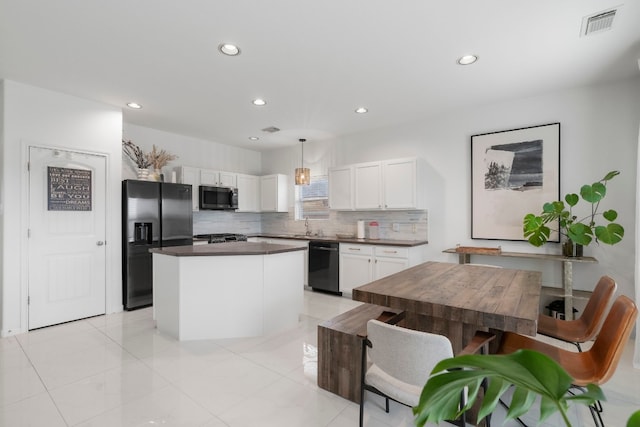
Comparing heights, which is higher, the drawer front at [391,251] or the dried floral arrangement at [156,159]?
the dried floral arrangement at [156,159]

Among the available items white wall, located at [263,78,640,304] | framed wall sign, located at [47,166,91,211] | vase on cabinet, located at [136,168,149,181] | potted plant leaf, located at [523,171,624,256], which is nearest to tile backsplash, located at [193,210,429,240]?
white wall, located at [263,78,640,304]

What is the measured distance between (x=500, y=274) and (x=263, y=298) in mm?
2267

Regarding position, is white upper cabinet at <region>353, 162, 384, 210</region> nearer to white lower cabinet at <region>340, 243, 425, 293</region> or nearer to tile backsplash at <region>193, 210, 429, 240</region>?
tile backsplash at <region>193, 210, 429, 240</region>

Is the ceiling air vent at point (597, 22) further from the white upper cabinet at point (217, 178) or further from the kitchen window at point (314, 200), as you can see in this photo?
the white upper cabinet at point (217, 178)

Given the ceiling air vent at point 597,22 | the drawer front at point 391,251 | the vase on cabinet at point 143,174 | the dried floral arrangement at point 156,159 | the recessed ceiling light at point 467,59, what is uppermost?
the ceiling air vent at point 597,22

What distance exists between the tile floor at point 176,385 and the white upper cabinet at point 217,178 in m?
2.85

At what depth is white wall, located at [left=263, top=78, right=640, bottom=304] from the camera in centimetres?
345

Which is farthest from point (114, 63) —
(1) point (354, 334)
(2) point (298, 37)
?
(1) point (354, 334)

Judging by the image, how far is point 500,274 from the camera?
2666 millimetres

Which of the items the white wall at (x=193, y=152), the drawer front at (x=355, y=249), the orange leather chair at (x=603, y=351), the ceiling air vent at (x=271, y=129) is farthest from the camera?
the ceiling air vent at (x=271, y=129)

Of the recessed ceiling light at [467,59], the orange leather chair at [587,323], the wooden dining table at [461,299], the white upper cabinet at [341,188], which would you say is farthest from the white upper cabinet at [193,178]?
the orange leather chair at [587,323]

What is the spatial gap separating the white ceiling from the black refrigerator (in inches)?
44.0

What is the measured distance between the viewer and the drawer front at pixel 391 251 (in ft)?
14.6

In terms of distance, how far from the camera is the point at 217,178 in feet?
19.1
